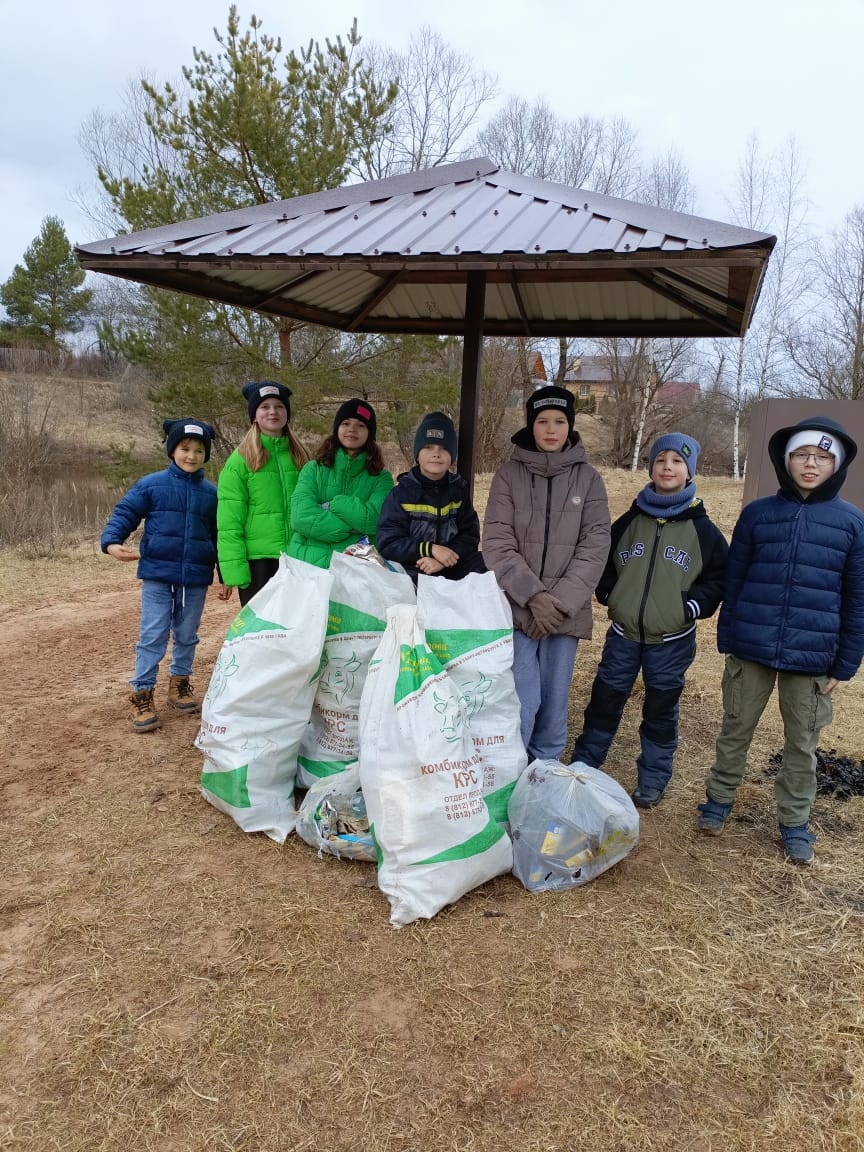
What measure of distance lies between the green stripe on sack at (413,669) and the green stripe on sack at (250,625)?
53cm

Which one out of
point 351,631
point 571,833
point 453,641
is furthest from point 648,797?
point 351,631

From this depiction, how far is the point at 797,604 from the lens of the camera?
9.33ft

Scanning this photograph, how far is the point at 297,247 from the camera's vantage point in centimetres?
259

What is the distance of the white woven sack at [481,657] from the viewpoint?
109 inches

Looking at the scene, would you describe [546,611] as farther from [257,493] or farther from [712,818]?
[257,493]

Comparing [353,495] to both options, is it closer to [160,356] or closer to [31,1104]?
[31,1104]

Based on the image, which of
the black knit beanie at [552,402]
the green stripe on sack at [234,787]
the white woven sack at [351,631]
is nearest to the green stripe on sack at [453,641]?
the white woven sack at [351,631]

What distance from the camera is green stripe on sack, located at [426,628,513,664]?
2.78 m

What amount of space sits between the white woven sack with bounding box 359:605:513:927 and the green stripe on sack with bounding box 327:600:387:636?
0.41 m

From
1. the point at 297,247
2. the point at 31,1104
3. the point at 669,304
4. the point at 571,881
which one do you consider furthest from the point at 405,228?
the point at 31,1104

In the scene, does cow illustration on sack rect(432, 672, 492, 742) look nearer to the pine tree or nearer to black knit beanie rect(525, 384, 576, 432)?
black knit beanie rect(525, 384, 576, 432)

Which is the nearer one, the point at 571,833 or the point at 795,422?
the point at 571,833

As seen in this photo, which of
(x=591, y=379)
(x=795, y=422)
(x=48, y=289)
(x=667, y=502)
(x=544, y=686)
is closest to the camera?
(x=667, y=502)

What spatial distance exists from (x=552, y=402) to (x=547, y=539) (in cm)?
55
